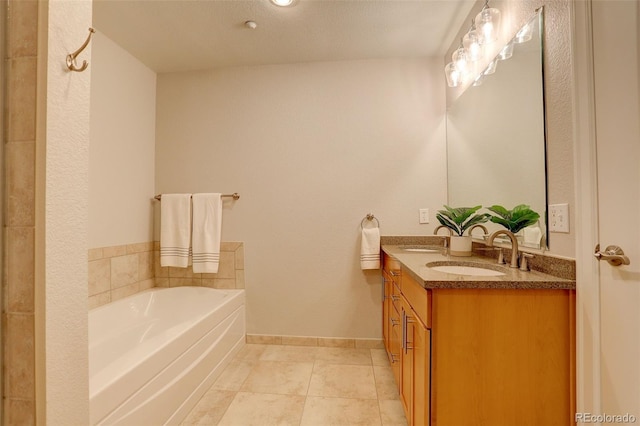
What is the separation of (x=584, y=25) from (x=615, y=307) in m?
0.93

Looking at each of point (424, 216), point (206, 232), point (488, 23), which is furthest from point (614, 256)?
point (206, 232)

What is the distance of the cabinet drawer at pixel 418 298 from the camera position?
1074mm

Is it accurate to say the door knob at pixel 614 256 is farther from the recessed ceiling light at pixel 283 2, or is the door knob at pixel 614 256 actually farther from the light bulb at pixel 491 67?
the recessed ceiling light at pixel 283 2

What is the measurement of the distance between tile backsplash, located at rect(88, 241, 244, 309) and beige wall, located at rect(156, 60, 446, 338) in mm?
129

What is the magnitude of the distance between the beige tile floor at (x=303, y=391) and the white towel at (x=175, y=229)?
954 millimetres

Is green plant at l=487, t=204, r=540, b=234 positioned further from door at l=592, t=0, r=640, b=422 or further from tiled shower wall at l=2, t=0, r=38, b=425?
tiled shower wall at l=2, t=0, r=38, b=425

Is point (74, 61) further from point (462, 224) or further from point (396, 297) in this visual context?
point (462, 224)

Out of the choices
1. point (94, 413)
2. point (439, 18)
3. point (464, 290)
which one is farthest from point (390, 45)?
point (94, 413)

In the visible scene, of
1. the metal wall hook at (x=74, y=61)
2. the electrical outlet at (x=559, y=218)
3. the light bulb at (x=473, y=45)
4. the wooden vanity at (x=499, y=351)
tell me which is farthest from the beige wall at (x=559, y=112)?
the metal wall hook at (x=74, y=61)

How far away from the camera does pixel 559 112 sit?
116cm

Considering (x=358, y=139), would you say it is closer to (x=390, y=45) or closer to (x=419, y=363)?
(x=390, y=45)

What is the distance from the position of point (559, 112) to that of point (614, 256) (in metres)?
0.59
